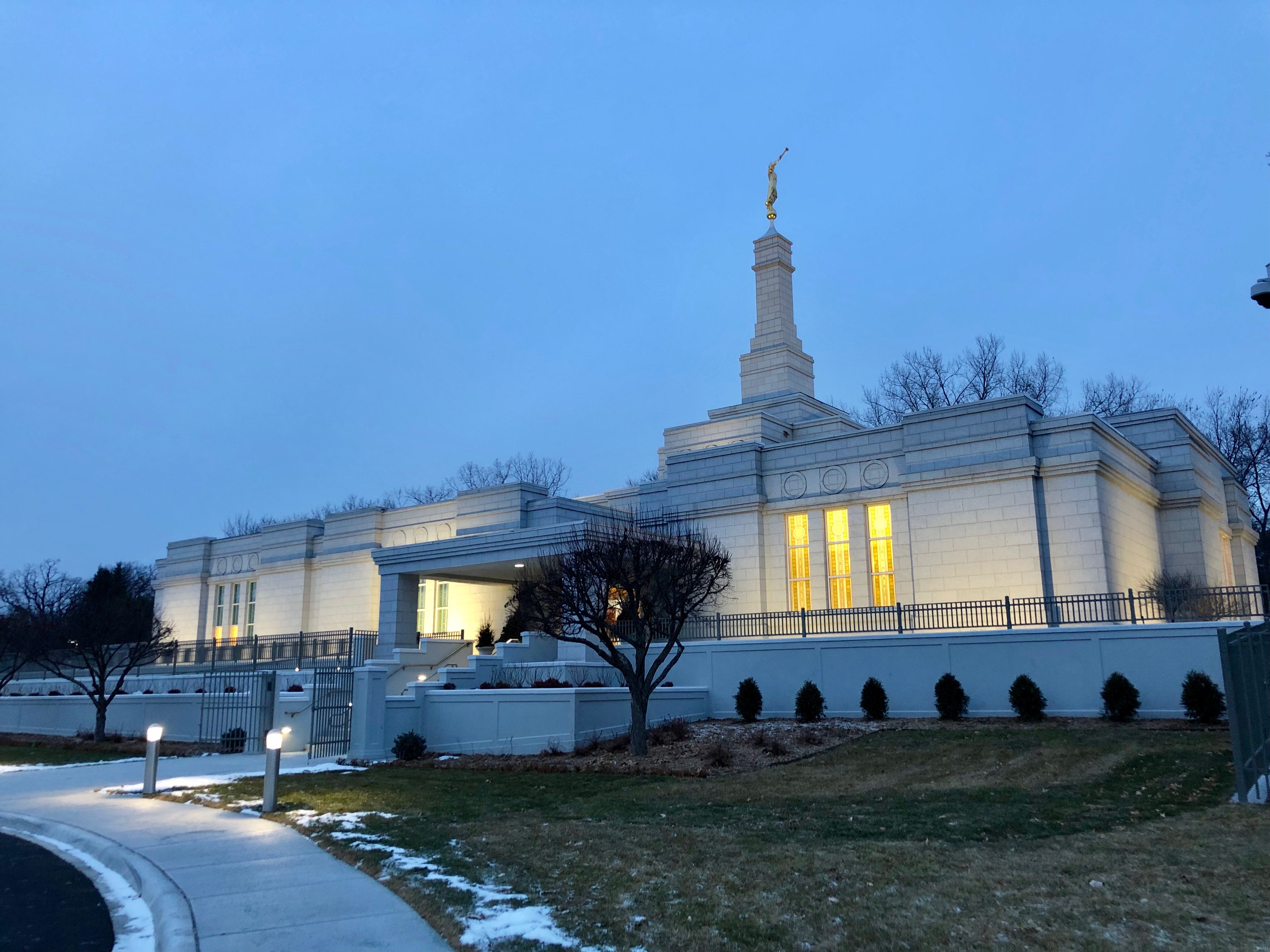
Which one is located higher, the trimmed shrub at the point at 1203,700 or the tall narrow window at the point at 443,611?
the tall narrow window at the point at 443,611

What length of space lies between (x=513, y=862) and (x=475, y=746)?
428 inches

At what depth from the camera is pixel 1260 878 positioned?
654cm

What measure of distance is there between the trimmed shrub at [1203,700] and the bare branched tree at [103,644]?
23.3m

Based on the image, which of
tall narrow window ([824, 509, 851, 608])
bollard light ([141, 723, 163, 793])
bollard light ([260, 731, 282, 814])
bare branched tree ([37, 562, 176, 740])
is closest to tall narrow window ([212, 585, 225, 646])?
bare branched tree ([37, 562, 176, 740])

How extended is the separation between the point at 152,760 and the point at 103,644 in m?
13.4

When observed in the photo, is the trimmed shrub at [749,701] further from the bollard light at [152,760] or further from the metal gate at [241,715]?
the bollard light at [152,760]

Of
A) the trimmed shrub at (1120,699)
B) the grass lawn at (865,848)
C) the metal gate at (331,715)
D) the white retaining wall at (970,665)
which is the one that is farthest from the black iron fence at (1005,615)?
the metal gate at (331,715)

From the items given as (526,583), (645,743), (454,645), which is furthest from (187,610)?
(645,743)

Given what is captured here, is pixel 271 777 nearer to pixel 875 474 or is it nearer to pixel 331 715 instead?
pixel 331 715

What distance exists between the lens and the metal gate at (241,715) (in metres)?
20.8

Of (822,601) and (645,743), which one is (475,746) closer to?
(645,743)

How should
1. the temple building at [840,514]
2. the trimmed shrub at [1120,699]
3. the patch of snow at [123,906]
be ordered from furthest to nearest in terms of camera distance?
the temple building at [840,514], the trimmed shrub at [1120,699], the patch of snow at [123,906]

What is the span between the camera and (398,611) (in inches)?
1182

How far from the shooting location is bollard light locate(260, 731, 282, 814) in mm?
11555
